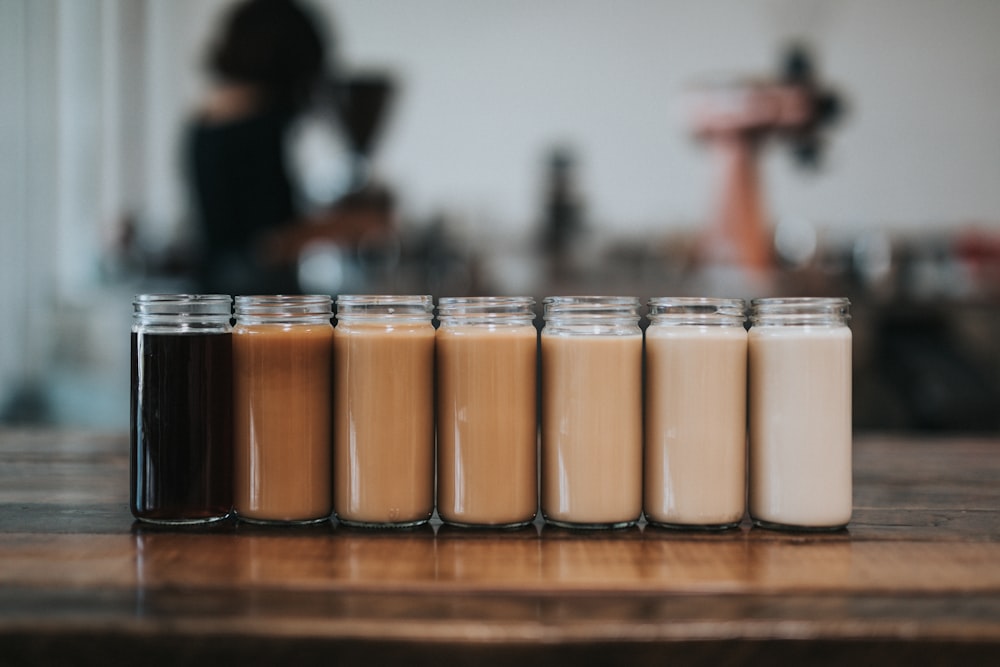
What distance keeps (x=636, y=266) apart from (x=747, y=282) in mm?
1384

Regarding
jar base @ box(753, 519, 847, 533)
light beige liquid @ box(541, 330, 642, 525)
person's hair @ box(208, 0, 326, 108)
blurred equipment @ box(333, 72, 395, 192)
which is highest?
person's hair @ box(208, 0, 326, 108)

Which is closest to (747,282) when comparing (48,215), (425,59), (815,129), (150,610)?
(815,129)

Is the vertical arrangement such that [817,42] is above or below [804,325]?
above

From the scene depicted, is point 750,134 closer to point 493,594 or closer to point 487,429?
point 487,429

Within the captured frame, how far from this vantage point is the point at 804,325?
2.55 ft

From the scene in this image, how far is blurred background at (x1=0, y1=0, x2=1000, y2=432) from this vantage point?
3.37 m

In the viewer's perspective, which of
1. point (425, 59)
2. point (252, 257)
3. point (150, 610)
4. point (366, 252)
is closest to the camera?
point (150, 610)

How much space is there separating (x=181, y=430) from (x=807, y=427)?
525 mm

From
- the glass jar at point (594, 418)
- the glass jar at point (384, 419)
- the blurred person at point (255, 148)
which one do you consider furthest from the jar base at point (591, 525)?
the blurred person at point (255, 148)

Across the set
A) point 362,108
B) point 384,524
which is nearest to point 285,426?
point 384,524

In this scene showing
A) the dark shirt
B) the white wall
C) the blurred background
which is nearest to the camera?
the dark shirt

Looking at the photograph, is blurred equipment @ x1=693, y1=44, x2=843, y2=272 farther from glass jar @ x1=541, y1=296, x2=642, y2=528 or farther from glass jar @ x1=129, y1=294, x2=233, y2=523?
glass jar @ x1=129, y1=294, x2=233, y2=523

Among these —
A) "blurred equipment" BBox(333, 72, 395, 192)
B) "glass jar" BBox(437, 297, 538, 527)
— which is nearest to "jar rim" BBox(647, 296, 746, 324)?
"glass jar" BBox(437, 297, 538, 527)

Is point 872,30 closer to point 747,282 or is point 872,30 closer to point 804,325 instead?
point 747,282
